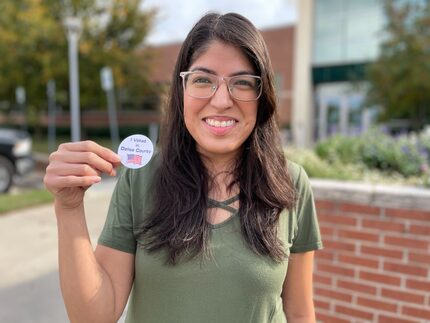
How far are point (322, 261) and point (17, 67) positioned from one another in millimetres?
13311

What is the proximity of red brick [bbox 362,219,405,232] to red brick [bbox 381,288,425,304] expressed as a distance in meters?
0.37

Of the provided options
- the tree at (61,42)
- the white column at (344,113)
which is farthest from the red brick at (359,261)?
the white column at (344,113)

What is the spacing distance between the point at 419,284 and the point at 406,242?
0.25 meters

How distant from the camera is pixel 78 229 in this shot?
108 cm

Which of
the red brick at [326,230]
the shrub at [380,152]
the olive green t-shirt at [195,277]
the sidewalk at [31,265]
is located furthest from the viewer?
the shrub at [380,152]

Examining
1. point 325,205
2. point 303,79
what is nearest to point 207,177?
point 325,205

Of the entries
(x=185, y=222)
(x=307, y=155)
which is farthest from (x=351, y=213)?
(x=185, y=222)

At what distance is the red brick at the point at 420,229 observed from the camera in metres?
2.30

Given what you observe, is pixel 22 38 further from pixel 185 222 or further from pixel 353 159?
pixel 185 222

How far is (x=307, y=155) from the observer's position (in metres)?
3.43

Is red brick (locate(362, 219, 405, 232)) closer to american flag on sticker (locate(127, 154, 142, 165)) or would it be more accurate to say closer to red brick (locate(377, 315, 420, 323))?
red brick (locate(377, 315, 420, 323))

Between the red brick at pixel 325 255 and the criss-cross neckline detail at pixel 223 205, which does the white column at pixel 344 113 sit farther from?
the criss-cross neckline detail at pixel 223 205

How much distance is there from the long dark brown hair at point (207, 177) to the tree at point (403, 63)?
9145 millimetres

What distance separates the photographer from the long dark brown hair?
48.1 inches
